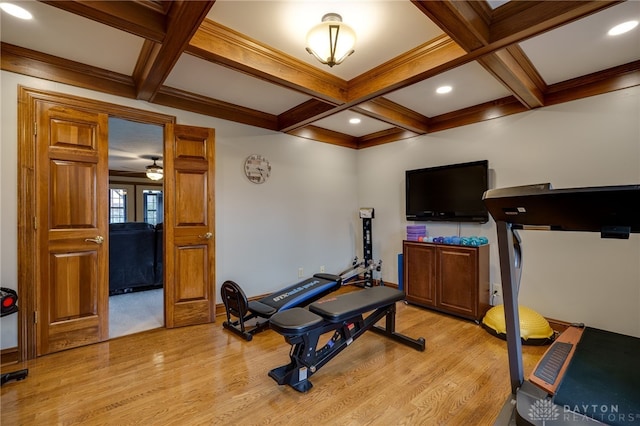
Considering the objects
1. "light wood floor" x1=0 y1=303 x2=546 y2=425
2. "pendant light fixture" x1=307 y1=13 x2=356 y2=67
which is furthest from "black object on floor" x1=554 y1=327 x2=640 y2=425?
"pendant light fixture" x1=307 y1=13 x2=356 y2=67

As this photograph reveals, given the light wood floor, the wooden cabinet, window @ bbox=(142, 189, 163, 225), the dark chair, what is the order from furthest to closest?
window @ bbox=(142, 189, 163, 225), the dark chair, the wooden cabinet, the light wood floor

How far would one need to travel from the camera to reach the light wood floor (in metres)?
1.82

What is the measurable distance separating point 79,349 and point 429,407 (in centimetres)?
303

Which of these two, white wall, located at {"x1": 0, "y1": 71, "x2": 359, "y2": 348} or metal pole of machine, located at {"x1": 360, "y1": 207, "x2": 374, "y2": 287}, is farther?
metal pole of machine, located at {"x1": 360, "y1": 207, "x2": 374, "y2": 287}

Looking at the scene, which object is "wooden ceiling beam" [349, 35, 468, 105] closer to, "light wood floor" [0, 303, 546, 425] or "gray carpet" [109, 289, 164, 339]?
"light wood floor" [0, 303, 546, 425]

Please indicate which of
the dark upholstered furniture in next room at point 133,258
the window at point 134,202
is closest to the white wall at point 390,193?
the dark upholstered furniture in next room at point 133,258

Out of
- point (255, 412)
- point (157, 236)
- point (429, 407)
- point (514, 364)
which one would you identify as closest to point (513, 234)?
point (514, 364)

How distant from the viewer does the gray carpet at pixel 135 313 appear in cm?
316

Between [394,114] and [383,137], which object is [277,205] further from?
[383,137]

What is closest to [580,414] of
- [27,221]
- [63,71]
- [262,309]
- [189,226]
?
[262,309]

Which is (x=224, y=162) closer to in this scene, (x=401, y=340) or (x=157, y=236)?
(x=157, y=236)

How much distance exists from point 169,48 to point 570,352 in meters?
3.41

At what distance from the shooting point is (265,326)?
→ 124 inches

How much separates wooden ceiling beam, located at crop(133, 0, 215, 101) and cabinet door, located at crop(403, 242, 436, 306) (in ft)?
10.9
